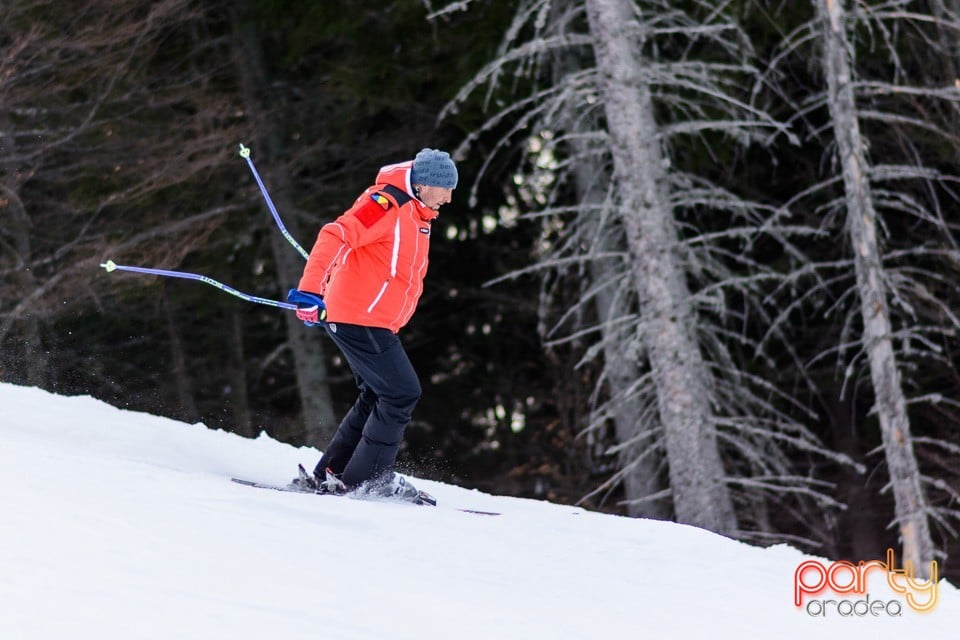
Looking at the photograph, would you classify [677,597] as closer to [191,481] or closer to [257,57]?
[191,481]

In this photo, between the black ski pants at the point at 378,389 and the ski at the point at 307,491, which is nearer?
the black ski pants at the point at 378,389

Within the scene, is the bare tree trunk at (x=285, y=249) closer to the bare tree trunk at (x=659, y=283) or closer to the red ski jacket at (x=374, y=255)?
the bare tree trunk at (x=659, y=283)

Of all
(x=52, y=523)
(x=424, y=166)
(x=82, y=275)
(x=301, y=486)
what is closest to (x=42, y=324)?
(x=82, y=275)

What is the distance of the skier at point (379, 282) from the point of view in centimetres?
579

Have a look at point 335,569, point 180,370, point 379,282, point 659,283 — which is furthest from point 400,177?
point 180,370

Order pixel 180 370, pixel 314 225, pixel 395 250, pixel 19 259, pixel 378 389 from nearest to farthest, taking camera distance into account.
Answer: pixel 395 250
pixel 378 389
pixel 19 259
pixel 314 225
pixel 180 370

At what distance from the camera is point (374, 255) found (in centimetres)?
587

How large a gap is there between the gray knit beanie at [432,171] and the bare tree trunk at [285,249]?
8608 millimetres

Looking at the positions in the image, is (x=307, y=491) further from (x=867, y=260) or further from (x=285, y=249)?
(x=285, y=249)

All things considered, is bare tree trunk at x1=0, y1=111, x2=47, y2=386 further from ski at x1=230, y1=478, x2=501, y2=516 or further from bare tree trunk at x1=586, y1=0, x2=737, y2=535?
bare tree trunk at x1=586, y1=0, x2=737, y2=535

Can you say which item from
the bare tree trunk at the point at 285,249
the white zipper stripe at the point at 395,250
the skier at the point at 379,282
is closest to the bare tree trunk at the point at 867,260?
the skier at the point at 379,282

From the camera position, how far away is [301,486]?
6.36 meters

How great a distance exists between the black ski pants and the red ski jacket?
0.08 metres

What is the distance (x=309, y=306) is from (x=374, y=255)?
1.38 ft
